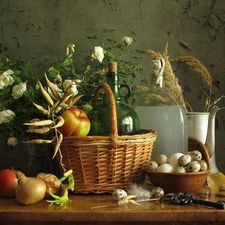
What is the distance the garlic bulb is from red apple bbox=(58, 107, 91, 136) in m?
0.15

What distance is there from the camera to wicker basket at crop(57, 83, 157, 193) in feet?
3.22

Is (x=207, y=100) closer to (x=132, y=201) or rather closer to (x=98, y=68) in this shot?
(x=98, y=68)

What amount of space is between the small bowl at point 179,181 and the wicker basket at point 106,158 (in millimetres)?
68

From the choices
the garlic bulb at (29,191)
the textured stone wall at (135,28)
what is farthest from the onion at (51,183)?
the textured stone wall at (135,28)

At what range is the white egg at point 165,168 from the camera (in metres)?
0.99

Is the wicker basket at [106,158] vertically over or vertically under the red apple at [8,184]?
over

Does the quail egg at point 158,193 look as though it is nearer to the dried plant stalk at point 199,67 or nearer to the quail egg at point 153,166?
the quail egg at point 153,166

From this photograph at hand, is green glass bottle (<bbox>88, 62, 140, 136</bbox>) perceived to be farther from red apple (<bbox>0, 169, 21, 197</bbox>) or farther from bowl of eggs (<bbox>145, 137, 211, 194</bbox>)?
red apple (<bbox>0, 169, 21, 197</bbox>)

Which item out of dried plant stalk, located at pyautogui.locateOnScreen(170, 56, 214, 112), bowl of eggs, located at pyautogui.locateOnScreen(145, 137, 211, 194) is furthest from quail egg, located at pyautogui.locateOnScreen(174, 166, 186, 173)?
dried plant stalk, located at pyautogui.locateOnScreen(170, 56, 214, 112)

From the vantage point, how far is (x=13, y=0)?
138 centimetres

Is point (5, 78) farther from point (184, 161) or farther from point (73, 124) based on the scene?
point (184, 161)

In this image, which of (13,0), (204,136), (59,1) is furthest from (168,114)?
(13,0)

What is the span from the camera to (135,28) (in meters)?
1.40

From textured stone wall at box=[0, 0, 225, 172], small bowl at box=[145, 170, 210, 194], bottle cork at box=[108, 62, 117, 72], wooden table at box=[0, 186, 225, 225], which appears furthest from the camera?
textured stone wall at box=[0, 0, 225, 172]
